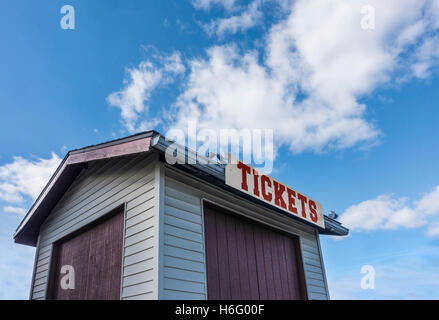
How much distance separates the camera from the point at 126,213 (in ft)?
17.5

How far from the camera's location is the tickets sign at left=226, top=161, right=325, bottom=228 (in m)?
5.49

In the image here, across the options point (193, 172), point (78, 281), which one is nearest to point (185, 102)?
point (193, 172)

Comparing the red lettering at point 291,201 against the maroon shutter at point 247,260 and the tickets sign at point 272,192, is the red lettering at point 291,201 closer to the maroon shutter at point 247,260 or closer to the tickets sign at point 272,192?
the tickets sign at point 272,192

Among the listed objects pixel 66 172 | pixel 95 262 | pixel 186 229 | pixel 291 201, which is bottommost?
pixel 95 262

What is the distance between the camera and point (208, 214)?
224 inches

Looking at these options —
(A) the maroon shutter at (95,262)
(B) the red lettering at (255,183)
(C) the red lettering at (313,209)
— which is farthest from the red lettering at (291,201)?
(A) the maroon shutter at (95,262)

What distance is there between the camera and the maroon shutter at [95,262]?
5.32m

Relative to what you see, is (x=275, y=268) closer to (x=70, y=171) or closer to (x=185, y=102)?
(x=185, y=102)

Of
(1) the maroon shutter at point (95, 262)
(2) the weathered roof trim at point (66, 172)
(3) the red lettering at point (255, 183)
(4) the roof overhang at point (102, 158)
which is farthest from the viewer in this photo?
(3) the red lettering at point (255, 183)

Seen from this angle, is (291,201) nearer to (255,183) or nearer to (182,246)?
(255,183)

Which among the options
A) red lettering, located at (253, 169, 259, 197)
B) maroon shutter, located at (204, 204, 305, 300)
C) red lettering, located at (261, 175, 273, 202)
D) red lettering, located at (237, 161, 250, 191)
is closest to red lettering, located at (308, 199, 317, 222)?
maroon shutter, located at (204, 204, 305, 300)

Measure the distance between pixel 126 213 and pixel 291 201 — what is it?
9.70 ft

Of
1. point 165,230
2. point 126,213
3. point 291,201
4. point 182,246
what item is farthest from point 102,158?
point 291,201
